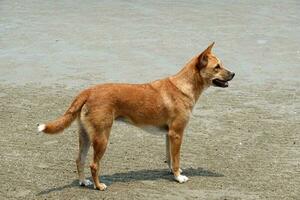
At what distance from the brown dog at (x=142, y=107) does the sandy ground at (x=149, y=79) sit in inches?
20.8

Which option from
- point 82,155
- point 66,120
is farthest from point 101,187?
point 66,120

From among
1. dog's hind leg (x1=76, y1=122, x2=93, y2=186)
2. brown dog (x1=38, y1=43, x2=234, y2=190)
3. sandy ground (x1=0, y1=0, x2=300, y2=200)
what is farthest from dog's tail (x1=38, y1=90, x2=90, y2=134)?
sandy ground (x1=0, y1=0, x2=300, y2=200)

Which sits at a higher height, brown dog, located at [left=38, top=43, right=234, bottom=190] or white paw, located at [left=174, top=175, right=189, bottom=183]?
brown dog, located at [left=38, top=43, right=234, bottom=190]

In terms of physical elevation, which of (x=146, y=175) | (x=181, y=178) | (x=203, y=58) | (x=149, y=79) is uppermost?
(x=203, y=58)

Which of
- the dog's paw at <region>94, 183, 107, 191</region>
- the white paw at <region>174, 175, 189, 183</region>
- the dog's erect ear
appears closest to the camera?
the dog's paw at <region>94, 183, 107, 191</region>

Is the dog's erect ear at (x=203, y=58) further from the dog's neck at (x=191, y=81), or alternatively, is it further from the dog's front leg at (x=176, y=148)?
the dog's front leg at (x=176, y=148)

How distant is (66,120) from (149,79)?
Result: 6997 millimetres

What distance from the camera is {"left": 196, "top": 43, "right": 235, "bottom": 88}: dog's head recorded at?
9133mm

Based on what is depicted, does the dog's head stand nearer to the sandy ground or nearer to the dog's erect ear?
the dog's erect ear

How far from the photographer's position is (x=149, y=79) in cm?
1516

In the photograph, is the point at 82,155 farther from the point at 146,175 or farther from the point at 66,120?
the point at 146,175

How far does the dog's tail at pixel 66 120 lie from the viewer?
8117 mm

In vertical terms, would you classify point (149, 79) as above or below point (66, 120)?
below

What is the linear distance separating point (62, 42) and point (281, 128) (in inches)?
371
